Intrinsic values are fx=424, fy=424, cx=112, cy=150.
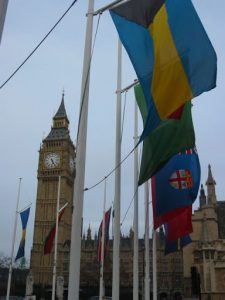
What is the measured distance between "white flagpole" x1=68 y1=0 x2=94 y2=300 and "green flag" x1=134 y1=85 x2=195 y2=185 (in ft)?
5.25

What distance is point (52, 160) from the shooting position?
3944 inches

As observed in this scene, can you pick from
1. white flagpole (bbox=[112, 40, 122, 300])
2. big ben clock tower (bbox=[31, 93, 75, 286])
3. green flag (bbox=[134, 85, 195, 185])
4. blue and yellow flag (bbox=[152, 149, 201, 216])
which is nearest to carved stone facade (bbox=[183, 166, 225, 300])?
blue and yellow flag (bbox=[152, 149, 201, 216])

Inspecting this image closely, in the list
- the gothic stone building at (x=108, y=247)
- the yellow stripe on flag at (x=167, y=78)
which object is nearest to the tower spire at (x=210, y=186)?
the gothic stone building at (x=108, y=247)

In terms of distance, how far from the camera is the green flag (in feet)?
A: 30.8

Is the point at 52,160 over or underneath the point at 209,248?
over

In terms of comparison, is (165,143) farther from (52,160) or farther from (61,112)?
(61,112)

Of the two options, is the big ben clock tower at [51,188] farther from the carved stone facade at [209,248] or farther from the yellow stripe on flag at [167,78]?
the yellow stripe on flag at [167,78]

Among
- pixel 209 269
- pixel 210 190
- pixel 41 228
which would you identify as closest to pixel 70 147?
pixel 41 228

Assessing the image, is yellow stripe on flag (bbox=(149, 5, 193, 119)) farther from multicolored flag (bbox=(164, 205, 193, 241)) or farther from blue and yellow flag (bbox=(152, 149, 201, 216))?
multicolored flag (bbox=(164, 205, 193, 241))

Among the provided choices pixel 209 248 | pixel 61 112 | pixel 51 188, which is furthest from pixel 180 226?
pixel 61 112

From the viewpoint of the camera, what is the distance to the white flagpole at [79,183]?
8055 mm

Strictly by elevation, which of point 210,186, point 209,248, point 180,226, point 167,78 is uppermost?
point 210,186

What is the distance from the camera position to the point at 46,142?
10144 cm

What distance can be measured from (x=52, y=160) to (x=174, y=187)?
88.2m
